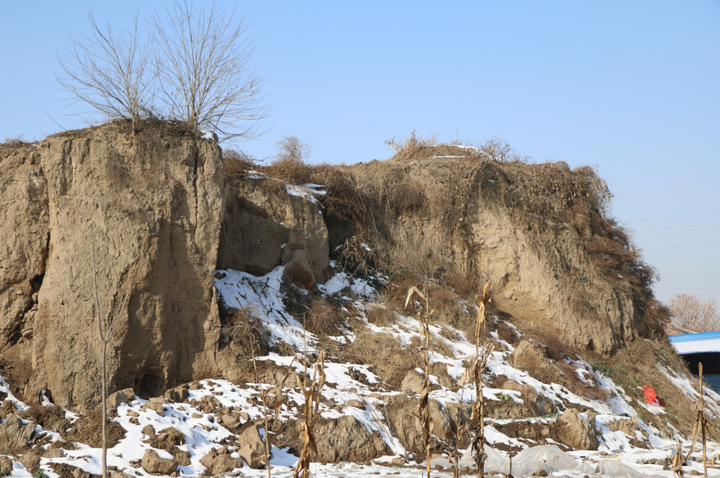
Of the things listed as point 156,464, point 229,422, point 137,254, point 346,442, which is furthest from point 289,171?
point 156,464

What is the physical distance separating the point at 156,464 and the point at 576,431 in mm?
7150

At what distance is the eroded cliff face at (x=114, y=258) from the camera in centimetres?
961

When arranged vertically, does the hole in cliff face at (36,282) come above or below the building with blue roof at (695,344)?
above

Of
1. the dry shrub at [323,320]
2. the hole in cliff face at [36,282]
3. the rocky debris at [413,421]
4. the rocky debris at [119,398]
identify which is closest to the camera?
the rocky debris at [119,398]

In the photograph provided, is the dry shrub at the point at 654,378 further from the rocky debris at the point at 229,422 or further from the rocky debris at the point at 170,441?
the rocky debris at the point at 170,441

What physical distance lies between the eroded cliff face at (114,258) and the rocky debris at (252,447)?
2361mm

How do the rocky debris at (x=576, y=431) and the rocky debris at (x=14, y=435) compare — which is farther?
the rocky debris at (x=576, y=431)

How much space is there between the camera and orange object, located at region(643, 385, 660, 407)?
45.5 feet

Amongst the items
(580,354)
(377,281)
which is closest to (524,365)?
(580,354)

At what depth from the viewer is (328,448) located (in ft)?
29.1

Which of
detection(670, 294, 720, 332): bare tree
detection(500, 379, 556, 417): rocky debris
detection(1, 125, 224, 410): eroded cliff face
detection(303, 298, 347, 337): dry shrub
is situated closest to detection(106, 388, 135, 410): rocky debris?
detection(1, 125, 224, 410): eroded cliff face

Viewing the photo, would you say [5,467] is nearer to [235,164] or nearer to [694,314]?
[235,164]

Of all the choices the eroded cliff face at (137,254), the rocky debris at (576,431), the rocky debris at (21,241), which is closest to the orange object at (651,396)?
the eroded cliff face at (137,254)

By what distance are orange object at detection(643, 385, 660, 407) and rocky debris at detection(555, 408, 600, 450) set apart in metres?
4.10
